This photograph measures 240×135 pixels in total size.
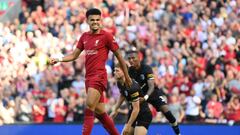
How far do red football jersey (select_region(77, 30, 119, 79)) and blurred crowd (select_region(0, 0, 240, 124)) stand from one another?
617 cm

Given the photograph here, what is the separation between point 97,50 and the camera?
43.8ft

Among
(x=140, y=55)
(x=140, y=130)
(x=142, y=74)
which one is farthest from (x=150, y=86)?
(x=140, y=55)

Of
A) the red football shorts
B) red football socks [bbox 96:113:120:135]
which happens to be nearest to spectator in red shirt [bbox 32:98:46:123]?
red football socks [bbox 96:113:120:135]

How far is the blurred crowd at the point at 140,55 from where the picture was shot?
20141 mm

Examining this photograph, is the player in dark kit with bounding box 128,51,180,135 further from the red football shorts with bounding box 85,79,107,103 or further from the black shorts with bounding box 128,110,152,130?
the red football shorts with bounding box 85,79,107,103

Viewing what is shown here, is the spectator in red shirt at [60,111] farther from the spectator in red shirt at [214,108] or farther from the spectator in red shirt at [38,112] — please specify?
the spectator in red shirt at [214,108]

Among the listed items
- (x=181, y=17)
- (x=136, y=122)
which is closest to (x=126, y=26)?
(x=181, y=17)

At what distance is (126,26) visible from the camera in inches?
907

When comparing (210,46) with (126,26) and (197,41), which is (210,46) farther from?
(126,26)

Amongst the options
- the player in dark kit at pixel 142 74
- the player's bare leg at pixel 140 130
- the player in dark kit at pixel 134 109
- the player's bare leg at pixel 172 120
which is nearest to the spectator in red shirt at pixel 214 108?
the player's bare leg at pixel 172 120

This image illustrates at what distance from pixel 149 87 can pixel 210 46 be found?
20.4 ft

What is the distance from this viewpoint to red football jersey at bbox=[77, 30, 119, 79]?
A: 13.4m

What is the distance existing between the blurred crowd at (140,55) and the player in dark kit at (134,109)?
450cm

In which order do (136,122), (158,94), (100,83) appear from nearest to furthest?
(100,83)
(136,122)
(158,94)
